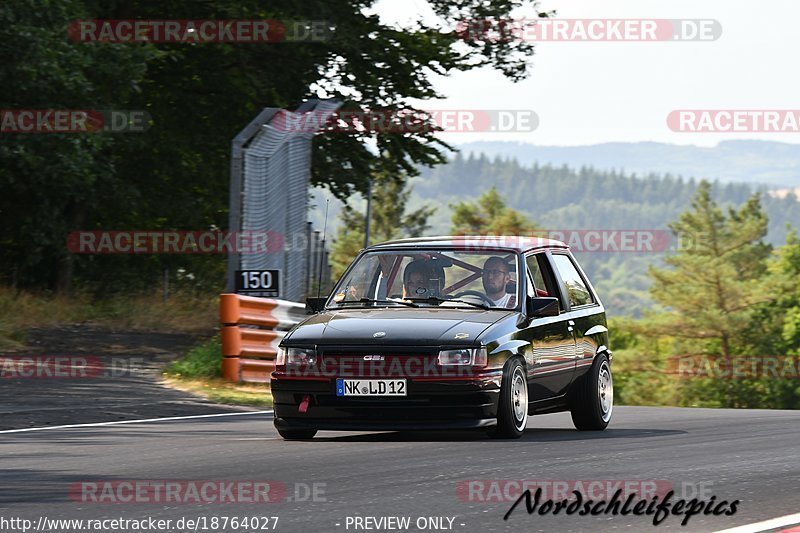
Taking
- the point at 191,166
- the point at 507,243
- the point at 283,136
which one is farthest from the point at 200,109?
the point at 507,243

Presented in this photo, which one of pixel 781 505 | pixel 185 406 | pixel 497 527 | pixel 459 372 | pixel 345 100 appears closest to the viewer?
pixel 497 527

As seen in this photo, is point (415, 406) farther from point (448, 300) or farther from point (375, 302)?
point (375, 302)

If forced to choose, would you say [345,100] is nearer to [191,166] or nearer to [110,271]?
[191,166]

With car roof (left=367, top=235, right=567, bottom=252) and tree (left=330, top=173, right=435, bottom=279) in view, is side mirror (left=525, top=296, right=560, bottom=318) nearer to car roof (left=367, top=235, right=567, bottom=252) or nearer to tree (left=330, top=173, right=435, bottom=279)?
car roof (left=367, top=235, right=567, bottom=252)

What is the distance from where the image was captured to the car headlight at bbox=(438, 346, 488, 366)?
36.0 feet

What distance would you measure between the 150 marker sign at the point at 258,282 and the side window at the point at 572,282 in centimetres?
671

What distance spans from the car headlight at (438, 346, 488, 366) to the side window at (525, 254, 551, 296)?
1754 mm

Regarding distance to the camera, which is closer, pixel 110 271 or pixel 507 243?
pixel 507 243

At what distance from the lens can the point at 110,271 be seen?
3266cm

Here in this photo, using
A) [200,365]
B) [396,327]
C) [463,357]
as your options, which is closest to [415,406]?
[463,357]

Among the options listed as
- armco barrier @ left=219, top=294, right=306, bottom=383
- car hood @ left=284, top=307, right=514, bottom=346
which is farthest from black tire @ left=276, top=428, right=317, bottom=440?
armco barrier @ left=219, top=294, right=306, bottom=383

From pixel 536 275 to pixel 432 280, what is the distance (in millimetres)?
1067

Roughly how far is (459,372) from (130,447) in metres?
2.72

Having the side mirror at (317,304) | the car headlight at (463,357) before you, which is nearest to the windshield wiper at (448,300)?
the side mirror at (317,304)
